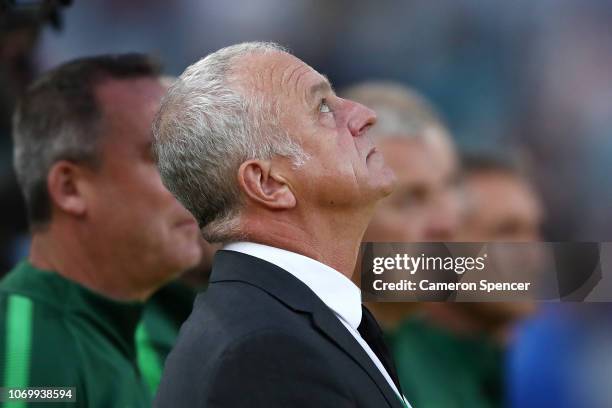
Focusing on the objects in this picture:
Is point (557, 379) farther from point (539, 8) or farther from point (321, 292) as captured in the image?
point (321, 292)

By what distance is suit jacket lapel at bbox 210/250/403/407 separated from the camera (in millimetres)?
1459

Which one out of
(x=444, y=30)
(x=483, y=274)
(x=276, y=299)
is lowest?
(x=276, y=299)

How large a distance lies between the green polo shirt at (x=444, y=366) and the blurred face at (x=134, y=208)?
2.00 feet

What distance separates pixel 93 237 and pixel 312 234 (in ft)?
3.39

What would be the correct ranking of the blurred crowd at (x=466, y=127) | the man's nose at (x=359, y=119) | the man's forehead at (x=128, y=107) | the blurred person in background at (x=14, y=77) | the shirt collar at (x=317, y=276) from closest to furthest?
the shirt collar at (x=317, y=276), the man's nose at (x=359, y=119), the blurred crowd at (x=466, y=127), the man's forehead at (x=128, y=107), the blurred person in background at (x=14, y=77)

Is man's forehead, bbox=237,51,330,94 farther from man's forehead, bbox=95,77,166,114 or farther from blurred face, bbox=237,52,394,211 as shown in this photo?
man's forehead, bbox=95,77,166,114

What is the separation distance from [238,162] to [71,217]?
1041 millimetres

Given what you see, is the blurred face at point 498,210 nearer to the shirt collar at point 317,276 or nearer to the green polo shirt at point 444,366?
the green polo shirt at point 444,366

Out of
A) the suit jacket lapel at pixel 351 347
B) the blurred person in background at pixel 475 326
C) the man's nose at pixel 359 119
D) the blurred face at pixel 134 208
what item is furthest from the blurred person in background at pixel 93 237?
the suit jacket lapel at pixel 351 347

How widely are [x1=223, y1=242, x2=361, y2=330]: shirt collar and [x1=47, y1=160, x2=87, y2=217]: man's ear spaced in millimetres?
986

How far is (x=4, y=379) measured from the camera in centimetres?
244

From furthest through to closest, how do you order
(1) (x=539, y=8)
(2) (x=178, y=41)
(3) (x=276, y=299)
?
(2) (x=178, y=41)
(1) (x=539, y=8)
(3) (x=276, y=299)

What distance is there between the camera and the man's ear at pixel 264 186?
1557mm

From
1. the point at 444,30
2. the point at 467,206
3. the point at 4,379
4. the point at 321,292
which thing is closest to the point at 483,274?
the point at 467,206
